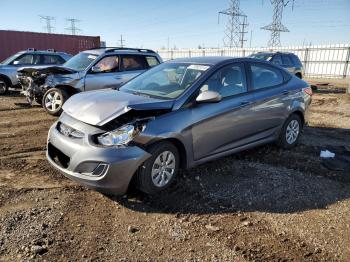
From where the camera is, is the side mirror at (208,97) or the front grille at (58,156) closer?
the front grille at (58,156)

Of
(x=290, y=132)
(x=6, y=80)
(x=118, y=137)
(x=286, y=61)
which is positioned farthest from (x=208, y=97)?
(x=286, y=61)

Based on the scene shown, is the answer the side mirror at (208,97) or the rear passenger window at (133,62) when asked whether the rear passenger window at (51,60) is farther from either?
the side mirror at (208,97)

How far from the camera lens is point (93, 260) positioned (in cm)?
304

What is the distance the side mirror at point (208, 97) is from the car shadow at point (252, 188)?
112 cm

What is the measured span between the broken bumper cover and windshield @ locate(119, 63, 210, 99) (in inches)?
43.5

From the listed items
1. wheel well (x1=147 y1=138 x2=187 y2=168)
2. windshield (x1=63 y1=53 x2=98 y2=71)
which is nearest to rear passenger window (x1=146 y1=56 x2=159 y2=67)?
windshield (x1=63 y1=53 x2=98 y2=71)

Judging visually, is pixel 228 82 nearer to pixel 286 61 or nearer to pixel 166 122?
pixel 166 122

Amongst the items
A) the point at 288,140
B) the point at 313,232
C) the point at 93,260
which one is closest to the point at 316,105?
the point at 288,140

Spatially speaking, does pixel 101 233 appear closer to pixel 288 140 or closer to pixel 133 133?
pixel 133 133

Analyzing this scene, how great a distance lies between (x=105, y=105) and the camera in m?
4.21

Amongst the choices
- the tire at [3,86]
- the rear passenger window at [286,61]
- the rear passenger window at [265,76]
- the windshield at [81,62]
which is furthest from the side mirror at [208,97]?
the rear passenger window at [286,61]

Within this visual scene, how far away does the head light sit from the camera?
12.6ft

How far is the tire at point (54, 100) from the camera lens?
27.9ft

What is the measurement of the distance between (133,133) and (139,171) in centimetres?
45
